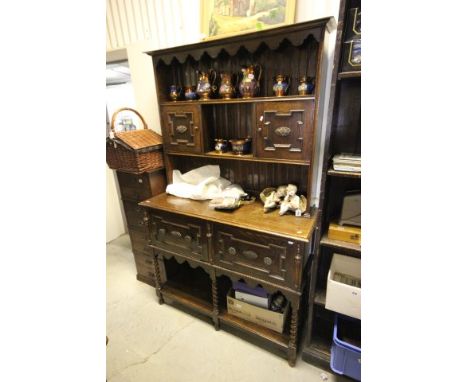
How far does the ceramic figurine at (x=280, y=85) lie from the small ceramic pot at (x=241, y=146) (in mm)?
324

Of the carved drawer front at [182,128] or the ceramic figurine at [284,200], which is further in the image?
the carved drawer front at [182,128]

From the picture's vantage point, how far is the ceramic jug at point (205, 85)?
4.87 feet

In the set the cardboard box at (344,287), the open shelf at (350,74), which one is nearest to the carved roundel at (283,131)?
the open shelf at (350,74)

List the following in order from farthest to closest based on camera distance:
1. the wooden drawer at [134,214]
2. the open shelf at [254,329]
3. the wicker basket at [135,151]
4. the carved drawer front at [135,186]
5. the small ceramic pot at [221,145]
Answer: the wooden drawer at [134,214] < the carved drawer front at [135,186] < the wicker basket at [135,151] < the small ceramic pot at [221,145] < the open shelf at [254,329]

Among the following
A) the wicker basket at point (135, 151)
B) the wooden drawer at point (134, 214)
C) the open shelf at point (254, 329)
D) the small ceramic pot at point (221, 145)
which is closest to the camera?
the open shelf at point (254, 329)

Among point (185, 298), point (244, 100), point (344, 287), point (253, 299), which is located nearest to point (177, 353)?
point (185, 298)

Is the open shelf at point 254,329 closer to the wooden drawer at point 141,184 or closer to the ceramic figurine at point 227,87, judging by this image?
the wooden drawer at point 141,184

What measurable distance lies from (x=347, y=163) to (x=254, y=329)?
1.15 m

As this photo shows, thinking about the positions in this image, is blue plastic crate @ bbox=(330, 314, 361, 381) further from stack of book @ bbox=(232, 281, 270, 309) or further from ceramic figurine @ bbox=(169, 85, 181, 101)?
ceramic figurine @ bbox=(169, 85, 181, 101)

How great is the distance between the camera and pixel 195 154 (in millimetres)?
1584

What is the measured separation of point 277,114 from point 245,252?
77cm

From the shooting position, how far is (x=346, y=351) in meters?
1.22

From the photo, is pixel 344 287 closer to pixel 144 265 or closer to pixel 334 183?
pixel 334 183
